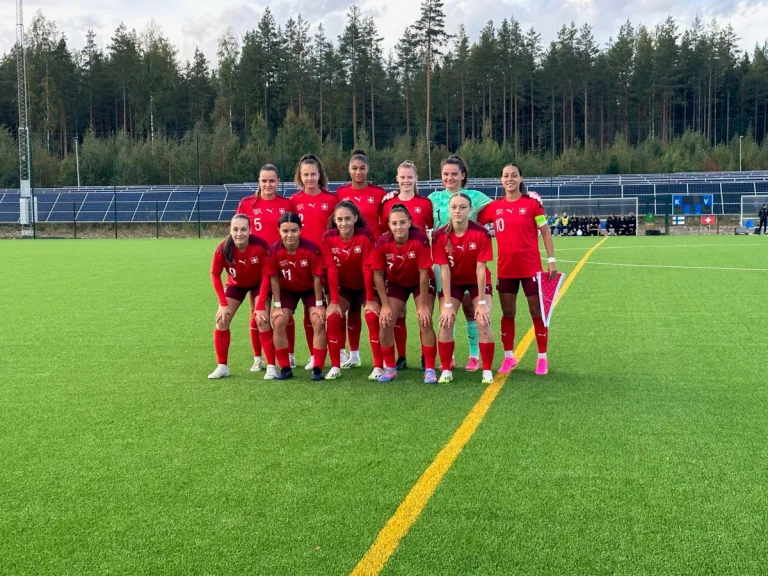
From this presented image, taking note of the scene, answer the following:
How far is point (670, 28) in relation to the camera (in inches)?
3019

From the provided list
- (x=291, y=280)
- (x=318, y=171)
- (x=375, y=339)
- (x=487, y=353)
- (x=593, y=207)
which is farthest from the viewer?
(x=593, y=207)

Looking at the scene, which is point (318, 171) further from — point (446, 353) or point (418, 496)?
point (418, 496)

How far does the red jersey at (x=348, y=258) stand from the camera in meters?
6.66

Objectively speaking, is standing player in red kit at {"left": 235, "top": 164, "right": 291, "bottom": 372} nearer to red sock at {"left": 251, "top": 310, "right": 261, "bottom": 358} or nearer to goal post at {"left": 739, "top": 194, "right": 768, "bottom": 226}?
red sock at {"left": 251, "top": 310, "right": 261, "bottom": 358}

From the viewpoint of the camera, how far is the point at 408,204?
6.96m

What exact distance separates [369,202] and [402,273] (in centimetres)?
90

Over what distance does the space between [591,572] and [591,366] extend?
4177mm

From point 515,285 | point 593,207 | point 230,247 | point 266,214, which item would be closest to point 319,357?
point 230,247

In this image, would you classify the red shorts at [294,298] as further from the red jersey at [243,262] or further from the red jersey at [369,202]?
the red jersey at [369,202]

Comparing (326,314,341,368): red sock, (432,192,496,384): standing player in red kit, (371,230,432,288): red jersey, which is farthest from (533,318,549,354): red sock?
(326,314,341,368): red sock

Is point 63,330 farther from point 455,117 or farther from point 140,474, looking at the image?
point 455,117

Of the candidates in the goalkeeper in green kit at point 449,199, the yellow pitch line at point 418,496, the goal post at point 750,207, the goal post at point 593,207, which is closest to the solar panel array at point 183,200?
the goal post at point 593,207

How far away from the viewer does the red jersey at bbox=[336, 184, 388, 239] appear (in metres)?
7.21

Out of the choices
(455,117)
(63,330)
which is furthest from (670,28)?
(63,330)
